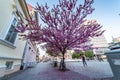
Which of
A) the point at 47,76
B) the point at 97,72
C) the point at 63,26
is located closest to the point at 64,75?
the point at 47,76

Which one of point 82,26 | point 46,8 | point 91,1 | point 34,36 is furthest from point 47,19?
point 91,1

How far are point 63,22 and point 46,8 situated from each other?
1.76 m

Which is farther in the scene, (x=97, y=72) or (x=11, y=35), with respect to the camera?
(x=11, y=35)

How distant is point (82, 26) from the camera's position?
793 centimetres

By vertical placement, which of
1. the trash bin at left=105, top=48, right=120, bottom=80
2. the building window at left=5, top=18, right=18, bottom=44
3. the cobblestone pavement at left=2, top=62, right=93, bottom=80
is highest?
the building window at left=5, top=18, right=18, bottom=44

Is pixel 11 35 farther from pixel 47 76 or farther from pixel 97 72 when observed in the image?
pixel 97 72

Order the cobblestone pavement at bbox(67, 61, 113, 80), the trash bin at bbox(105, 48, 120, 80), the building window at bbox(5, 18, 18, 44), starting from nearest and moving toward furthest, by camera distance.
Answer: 1. the trash bin at bbox(105, 48, 120, 80)
2. the cobblestone pavement at bbox(67, 61, 113, 80)
3. the building window at bbox(5, 18, 18, 44)

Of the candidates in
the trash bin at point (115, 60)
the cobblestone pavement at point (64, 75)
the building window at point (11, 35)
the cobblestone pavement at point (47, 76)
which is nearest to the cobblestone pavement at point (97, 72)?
the cobblestone pavement at point (64, 75)

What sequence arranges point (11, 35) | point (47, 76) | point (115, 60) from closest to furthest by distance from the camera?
point (115, 60) → point (47, 76) → point (11, 35)

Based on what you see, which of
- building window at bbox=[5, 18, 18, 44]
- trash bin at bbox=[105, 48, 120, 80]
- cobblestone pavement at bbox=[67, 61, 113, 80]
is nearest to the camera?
trash bin at bbox=[105, 48, 120, 80]

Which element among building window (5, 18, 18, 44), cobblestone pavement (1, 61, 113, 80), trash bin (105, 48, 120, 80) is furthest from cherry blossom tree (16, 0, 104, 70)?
trash bin (105, 48, 120, 80)

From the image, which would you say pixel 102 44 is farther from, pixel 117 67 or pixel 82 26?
pixel 117 67

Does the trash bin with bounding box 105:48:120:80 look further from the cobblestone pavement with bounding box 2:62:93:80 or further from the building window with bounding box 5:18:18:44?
the building window with bounding box 5:18:18:44

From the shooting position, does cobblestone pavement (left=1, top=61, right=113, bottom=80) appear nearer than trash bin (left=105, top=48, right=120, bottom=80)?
No
